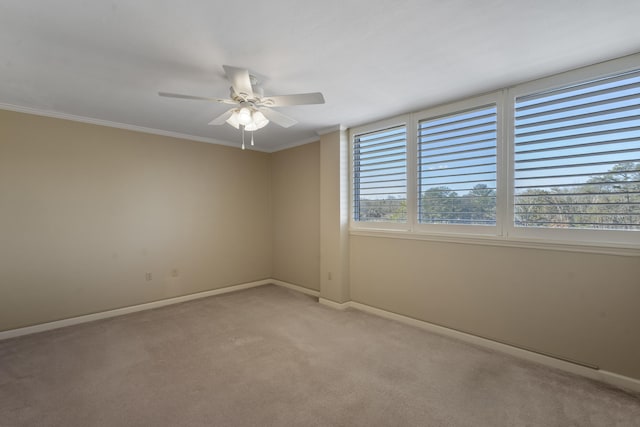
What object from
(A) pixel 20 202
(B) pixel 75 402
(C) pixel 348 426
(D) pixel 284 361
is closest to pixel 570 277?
(C) pixel 348 426

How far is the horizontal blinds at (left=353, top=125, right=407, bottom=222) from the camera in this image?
374 centimetres

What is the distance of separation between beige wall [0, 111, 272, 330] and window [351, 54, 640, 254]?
2.77 metres

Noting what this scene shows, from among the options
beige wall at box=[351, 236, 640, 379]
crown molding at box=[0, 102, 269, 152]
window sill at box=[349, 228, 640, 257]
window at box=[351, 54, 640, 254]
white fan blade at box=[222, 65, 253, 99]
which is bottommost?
beige wall at box=[351, 236, 640, 379]

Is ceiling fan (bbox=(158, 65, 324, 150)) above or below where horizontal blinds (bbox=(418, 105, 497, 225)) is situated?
above

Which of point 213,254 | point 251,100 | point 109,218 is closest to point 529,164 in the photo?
point 251,100

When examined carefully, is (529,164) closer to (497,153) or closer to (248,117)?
(497,153)

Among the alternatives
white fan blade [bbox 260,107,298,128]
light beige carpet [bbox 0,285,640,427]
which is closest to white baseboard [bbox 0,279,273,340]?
light beige carpet [bbox 0,285,640,427]

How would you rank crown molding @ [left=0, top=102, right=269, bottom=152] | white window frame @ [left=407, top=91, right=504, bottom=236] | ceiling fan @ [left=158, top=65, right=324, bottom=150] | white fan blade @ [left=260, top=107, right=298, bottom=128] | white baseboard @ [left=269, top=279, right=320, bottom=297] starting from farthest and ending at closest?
white baseboard @ [left=269, top=279, right=320, bottom=297], crown molding @ [left=0, top=102, right=269, bottom=152], white window frame @ [left=407, top=91, right=504, bottom=236], white fan blade @ [left=260, top=107, right=298, bottom=128], ceiling fan @ [left=158, top=65, right=324, bottom=150]

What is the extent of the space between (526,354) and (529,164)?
1736 mm

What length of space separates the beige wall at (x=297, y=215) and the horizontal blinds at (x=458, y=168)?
182 centimetres

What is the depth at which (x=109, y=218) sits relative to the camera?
153 inches

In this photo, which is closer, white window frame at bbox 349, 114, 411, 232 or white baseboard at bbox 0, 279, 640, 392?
white baseboard at bbox 0, 279, 640, 392

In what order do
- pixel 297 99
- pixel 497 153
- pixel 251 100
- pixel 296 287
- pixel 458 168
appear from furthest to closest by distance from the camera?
pixel 296 287
pixel 458 168
pixel 497 153
pixel 251 100
pixel 297 99

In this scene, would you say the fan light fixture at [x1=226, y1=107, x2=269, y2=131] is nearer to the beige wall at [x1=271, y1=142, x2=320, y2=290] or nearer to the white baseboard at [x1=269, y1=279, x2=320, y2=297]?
the beige wall at [x1=271, y1=142, x2=320, y2=290]
